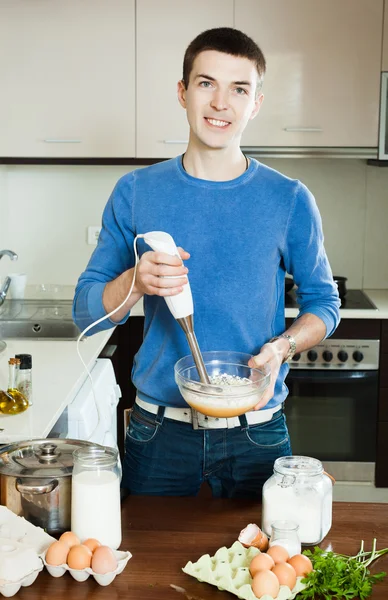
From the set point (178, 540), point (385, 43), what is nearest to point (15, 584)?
point (178, 540)

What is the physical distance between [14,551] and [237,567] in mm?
332

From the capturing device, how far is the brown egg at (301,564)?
121cm

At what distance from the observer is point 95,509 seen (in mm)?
1300

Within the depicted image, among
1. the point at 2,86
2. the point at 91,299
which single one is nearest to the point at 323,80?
the point at 2,86

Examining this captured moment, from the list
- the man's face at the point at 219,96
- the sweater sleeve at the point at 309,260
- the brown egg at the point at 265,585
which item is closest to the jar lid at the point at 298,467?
the brown egg at the point at 265,585

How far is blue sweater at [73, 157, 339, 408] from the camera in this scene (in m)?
1.76

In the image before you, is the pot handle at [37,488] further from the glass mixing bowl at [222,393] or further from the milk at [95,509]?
the glass mixing bowl at [222,393]

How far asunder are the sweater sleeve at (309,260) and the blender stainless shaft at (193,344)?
1.16 ft

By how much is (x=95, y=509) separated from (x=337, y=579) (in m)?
0.39

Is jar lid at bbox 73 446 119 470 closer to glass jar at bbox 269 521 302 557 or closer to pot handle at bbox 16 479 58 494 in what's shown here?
pot handle at bbox 16 479 58 494

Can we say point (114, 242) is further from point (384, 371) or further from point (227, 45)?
point (384, 371)

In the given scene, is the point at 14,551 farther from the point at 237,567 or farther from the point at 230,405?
the point at 230,405

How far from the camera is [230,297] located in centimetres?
175

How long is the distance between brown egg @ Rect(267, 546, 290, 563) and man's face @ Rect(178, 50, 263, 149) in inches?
33.8
